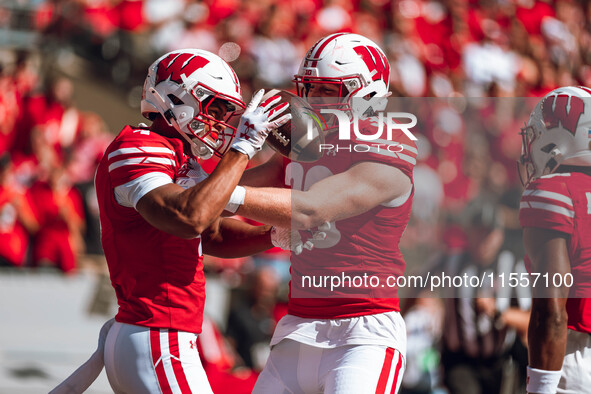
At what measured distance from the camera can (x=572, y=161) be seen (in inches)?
136

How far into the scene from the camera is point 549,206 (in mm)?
3314

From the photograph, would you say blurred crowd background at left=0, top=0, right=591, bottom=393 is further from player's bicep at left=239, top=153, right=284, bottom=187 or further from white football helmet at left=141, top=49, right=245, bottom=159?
white football helmet at left=141, top=49, right=245, bottom=159

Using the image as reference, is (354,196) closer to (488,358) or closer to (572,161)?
(572,161)

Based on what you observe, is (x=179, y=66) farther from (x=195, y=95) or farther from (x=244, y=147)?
(x=244, y=147)

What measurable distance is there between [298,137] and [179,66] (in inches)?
22.0

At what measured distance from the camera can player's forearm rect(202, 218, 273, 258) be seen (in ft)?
11.6

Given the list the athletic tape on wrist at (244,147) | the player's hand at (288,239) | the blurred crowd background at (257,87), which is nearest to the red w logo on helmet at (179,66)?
the athletic tape on wrist at (244,147)

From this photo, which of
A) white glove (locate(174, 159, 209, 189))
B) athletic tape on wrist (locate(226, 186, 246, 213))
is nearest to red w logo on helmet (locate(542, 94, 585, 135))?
athletic tape on wrist (locate(226, 186, 246, 213))

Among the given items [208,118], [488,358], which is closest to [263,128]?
[208,118]

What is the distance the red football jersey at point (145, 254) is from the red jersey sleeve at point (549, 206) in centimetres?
142

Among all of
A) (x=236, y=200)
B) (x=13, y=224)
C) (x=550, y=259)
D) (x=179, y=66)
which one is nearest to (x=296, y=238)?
(x=236, y=200)

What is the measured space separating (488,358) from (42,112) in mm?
5641

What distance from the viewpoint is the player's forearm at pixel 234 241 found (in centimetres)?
352

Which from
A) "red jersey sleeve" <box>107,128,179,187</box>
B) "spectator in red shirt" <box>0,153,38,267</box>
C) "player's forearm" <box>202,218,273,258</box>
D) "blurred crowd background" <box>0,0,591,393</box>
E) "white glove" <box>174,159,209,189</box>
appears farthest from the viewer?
"spectator in red shirt" <box>0,153,38,267</box>
